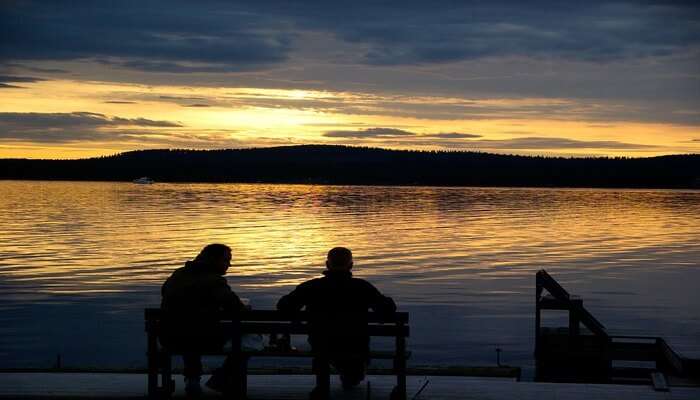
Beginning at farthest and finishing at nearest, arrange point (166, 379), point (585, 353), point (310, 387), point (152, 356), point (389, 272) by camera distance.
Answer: point (389, 272)
point (585, 353)
point (310, 387)
point (166, 379)
point (152, 356)

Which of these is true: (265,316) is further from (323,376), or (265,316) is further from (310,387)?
(310,387)

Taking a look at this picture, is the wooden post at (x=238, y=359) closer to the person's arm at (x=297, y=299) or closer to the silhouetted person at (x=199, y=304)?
the silhouetted person at (x=199, y=304)

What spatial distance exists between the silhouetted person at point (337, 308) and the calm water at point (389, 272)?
1080 centimetres

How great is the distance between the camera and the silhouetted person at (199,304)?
31.7 ft

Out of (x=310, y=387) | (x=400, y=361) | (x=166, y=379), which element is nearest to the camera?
(x=400, y=361)

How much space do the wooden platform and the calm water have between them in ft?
28.2

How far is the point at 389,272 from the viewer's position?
3934 cm

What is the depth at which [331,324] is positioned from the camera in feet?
31.6

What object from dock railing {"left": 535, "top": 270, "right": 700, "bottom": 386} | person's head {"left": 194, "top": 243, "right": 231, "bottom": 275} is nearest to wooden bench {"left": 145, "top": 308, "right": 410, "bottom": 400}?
person's head {"left": 194, "top": 243, "right": 231, "bottom": 275}

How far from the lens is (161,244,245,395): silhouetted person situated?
31.7ft

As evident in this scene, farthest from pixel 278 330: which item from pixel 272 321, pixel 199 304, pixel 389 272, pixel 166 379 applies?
pixel 389 272

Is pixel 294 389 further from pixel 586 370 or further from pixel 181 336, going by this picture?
pixel 586 370

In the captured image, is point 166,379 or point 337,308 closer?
point 337,308

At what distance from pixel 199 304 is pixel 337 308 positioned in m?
1.41
